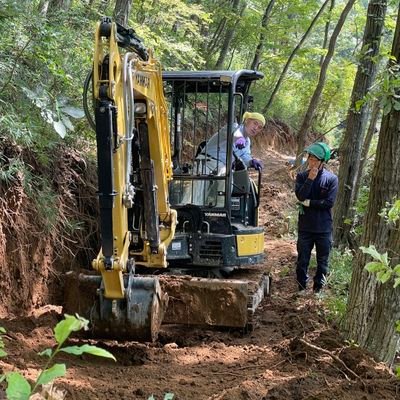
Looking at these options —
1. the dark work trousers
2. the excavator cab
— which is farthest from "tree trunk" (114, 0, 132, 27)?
the dark work trousers

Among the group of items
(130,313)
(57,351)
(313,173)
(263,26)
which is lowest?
(130,313)

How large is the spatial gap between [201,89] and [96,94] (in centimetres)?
314

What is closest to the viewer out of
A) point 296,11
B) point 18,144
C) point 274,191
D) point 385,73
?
point 385,73

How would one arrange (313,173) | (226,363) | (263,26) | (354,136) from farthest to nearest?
1. (263,26)
2. (354,136)
3. (313,173)
4. (226,363)

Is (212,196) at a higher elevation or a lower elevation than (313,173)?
lower

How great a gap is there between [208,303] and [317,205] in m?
2.09

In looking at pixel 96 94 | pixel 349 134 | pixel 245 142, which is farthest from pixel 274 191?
pixel 96 94

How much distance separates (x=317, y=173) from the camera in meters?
7.01

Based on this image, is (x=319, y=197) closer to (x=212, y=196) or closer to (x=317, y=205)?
(x=317, y=205)

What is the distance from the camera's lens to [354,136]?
9.40 m

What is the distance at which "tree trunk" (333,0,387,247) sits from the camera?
8.59 m

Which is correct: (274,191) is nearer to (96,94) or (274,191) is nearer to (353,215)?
(353,215)

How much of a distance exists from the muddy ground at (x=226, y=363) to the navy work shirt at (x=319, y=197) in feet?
3.00

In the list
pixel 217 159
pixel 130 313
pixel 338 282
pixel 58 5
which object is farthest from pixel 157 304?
pixel 58 5
